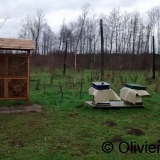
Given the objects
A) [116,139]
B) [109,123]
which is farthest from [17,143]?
[109,123]

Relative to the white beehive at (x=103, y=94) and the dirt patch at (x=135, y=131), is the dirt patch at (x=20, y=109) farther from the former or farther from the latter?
the dirt patch at (x=135, y=131)

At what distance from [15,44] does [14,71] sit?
34.6 inches

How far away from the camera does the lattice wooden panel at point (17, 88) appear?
8453mm

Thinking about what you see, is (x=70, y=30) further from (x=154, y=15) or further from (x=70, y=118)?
(x=70, y=118)

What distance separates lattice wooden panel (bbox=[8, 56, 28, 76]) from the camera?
332 inches

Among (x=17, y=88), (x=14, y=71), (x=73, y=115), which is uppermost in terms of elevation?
(x=14, y=71)

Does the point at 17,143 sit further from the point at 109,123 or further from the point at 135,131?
the point at 135,131

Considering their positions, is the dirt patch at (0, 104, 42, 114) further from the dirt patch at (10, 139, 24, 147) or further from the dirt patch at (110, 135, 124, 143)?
the dirt patch at (110, 135, 124, 143)

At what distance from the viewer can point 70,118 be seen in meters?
7.16

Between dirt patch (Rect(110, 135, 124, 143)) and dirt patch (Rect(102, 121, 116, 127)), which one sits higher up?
dirt patch (Rect(102, 121, 116, 127))

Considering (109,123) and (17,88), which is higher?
(17,88)

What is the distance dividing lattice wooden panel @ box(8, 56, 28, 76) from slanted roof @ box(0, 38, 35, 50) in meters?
0.40

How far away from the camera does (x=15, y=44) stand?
8.36 meters

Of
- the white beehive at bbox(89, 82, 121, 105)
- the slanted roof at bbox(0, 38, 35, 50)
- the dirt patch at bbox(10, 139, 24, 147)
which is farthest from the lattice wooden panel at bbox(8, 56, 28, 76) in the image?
the dirt patch at bbox(10, 139, 24, 147)
